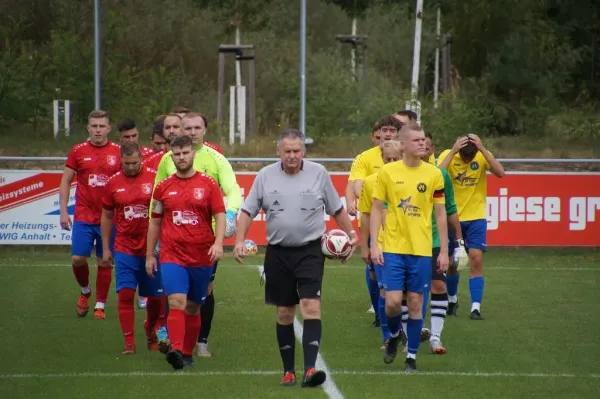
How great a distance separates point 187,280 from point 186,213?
560 millimetres

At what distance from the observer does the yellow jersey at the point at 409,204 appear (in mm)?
10203

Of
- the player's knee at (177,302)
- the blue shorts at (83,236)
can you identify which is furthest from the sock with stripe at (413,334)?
the blue shorts at (83,236)

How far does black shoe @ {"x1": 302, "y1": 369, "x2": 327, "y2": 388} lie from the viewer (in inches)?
366

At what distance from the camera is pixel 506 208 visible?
2033 centimetres

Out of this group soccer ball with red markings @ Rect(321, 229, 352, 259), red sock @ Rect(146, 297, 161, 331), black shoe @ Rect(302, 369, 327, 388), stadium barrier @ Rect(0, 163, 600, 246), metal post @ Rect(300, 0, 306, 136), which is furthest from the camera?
metal post @ Rect(300, 0, 306, 136)

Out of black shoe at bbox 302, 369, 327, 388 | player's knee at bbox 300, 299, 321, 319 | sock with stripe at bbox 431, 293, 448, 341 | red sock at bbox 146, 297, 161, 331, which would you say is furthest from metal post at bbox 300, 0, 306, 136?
black shoe at bbox 302, 369, 327, 388

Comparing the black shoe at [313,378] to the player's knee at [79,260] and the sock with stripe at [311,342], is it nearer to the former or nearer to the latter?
the sock with stripe at [311,342]

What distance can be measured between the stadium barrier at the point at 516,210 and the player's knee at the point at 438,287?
28.9 ft

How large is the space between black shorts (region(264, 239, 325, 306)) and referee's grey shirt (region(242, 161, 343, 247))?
73mm

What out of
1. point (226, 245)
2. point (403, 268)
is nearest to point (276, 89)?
point (226, 245)

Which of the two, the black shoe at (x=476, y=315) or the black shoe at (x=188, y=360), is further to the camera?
the black shoe at (x=476, y=315)

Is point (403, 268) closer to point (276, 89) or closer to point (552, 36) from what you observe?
point (552, 36)

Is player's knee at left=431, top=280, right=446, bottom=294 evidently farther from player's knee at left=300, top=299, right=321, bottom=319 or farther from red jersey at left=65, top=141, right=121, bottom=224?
red jersey at left=65, top=141, right=121, bottom=224

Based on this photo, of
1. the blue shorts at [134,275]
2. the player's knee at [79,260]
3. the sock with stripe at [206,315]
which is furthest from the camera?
the player's knee at [79,260]
